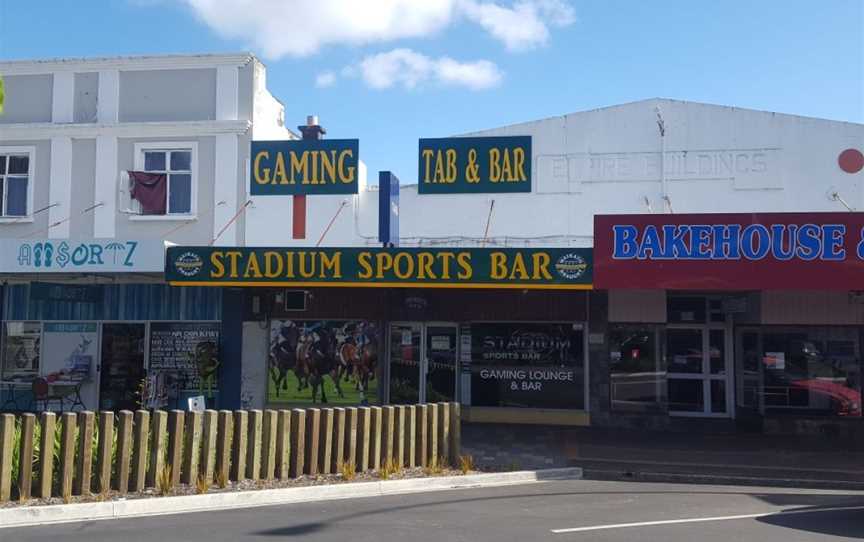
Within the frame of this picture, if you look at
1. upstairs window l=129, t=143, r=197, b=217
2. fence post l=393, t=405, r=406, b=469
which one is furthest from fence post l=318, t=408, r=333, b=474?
upstairs window l=129, t=143, r=197, b=217

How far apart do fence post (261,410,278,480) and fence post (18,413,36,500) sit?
2579 millimetres

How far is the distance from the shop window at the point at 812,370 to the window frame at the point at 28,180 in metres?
16.7

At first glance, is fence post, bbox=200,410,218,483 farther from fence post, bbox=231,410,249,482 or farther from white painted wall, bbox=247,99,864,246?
white painted wall, bbox=247,99,864,246

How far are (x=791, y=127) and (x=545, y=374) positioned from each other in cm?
1255

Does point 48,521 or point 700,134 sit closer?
point 48,521

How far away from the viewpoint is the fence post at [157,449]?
29.8 ft

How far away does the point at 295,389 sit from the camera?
665 inches

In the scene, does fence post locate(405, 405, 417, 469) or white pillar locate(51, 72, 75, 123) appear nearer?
fence post locate(405, 405, 417, 469)

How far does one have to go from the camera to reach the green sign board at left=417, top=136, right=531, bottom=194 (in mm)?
16438

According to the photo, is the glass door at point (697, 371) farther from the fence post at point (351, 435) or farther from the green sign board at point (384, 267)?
the fence post at point (351, 435)

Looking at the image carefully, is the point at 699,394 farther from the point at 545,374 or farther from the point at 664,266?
the point at 664,266

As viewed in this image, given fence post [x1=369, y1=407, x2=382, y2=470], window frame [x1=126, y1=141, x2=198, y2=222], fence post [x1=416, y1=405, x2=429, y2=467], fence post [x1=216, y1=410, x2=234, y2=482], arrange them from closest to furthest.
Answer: fence post [x1=216, y1=410, x2=234, y2=482]
fence post [x1=369, y1=407, x2=382, y2=470]
fence post [x1=416, y1=405, x2=429, y2=467]
window frame [x1=126, y1=141, x2=198, y2=222]

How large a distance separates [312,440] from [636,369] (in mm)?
8347

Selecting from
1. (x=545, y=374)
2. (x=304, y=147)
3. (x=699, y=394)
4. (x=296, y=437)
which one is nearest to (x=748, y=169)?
(x=699, y=394)
